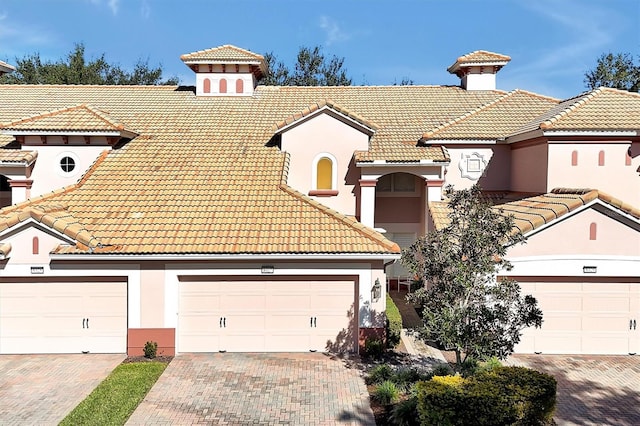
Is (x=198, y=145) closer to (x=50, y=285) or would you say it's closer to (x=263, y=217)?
(x=263, y=217)

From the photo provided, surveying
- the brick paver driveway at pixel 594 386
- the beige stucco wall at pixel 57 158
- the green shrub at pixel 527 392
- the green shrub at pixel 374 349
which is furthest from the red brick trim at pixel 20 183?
the brick paver driveway at pixel 594 386

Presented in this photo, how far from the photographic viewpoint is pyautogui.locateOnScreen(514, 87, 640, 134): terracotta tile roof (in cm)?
1719

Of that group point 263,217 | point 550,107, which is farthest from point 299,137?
point 550,107

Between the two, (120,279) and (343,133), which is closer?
(120,279)

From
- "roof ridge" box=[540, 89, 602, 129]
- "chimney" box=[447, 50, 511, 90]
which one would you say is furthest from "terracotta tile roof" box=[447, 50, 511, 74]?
"roof ridge" box=[540, 89, 602, 129]

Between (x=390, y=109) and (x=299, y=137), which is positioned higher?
(x=390, y=109)

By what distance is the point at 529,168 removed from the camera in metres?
19.2

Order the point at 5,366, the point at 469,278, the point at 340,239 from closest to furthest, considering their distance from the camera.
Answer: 1. the point at 469,278
2. the point at 5,366
3. the point at 340,239

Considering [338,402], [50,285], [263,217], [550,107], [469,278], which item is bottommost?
[338,402]

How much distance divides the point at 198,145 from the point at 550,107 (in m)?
15.5

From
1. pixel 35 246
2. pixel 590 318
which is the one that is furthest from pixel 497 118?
pixel 35 246

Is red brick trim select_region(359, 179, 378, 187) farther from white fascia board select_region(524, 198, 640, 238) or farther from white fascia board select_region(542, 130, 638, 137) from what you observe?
white fascia board select_region(524, 198, 640, 238)

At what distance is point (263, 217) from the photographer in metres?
15.4

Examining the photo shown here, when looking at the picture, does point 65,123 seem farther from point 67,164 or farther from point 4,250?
point 4,250
